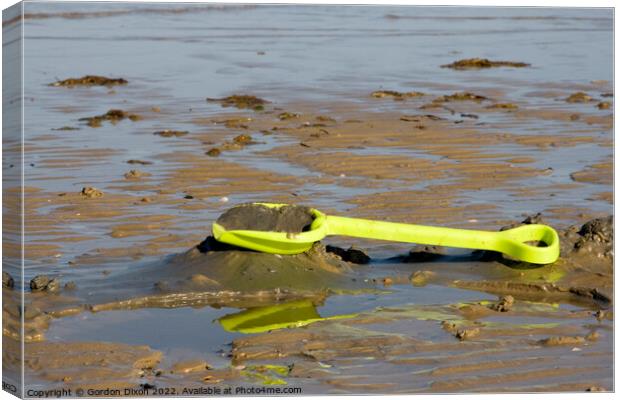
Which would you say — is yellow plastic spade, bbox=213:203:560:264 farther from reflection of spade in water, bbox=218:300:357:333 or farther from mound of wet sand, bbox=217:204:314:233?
reflection of spade in water, bbox=218:300:357:333

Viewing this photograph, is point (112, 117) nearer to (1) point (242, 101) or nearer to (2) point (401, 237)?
(1) point (242, 101)

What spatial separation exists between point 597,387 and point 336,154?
4.40m

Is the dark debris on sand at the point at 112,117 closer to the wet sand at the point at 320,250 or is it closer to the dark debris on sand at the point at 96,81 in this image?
the wet sand at the point at 320,250

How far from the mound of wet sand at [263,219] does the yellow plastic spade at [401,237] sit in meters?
0.05

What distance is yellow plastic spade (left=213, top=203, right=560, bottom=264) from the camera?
19.2 ft

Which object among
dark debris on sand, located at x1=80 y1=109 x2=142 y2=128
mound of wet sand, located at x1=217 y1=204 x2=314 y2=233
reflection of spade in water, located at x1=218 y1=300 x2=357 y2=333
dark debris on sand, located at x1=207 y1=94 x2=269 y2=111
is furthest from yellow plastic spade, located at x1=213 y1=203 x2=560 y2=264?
dark debris on sand, located at x1=207 y1=94 x2=269 y2=111

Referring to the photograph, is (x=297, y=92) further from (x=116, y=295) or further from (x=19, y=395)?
(x=19, y=395)

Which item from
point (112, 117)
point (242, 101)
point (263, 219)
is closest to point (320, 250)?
point (263, 219)

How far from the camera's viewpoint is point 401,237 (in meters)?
5.98

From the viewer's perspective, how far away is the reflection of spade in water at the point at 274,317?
5.45 m

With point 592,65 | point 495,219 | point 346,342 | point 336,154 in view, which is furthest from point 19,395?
A: point 592,65

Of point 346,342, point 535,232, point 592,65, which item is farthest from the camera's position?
point 592,65

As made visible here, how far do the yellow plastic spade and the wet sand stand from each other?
0.08 m

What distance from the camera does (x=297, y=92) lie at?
11.2 m
